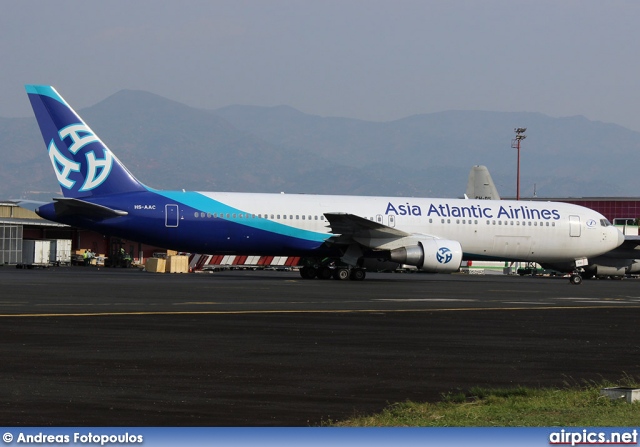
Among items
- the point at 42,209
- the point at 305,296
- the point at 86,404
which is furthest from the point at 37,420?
the point at 42,209

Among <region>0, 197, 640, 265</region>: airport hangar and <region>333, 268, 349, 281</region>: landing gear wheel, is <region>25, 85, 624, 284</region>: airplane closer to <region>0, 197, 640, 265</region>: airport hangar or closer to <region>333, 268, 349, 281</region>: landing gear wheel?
<region>333, 268, 349, 281</region>: landing gear wheel

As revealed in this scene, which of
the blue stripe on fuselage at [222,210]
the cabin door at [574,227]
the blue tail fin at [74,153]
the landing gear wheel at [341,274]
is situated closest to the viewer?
the blue tail fin at [74,153]

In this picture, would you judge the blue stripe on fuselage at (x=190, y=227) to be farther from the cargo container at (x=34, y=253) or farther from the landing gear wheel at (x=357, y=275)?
the cargo container at (x=34, y=253)

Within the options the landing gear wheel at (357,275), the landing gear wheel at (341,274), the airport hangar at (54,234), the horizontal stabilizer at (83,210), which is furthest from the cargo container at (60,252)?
the landing gear wheel at (357,275)

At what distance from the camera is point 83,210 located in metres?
45.0

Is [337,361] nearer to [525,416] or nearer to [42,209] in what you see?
[525,416]

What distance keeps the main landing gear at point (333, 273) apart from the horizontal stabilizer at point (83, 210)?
30.9 ft

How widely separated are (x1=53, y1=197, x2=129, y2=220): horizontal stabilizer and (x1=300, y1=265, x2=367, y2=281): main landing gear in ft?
30.9

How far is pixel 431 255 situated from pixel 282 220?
6558mm

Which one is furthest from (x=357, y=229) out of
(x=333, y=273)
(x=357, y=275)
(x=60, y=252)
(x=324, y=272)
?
(x=60, y=252)

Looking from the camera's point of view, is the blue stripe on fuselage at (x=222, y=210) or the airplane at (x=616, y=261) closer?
the blue stripe on fuselage at (x=222, y=210)

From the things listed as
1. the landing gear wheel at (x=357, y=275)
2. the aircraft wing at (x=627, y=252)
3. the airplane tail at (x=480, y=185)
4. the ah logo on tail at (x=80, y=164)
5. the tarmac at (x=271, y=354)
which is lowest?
the tarmac at (x=271, y=354)

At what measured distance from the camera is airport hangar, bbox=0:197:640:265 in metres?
69.8

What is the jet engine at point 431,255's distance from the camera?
46.0 metres
